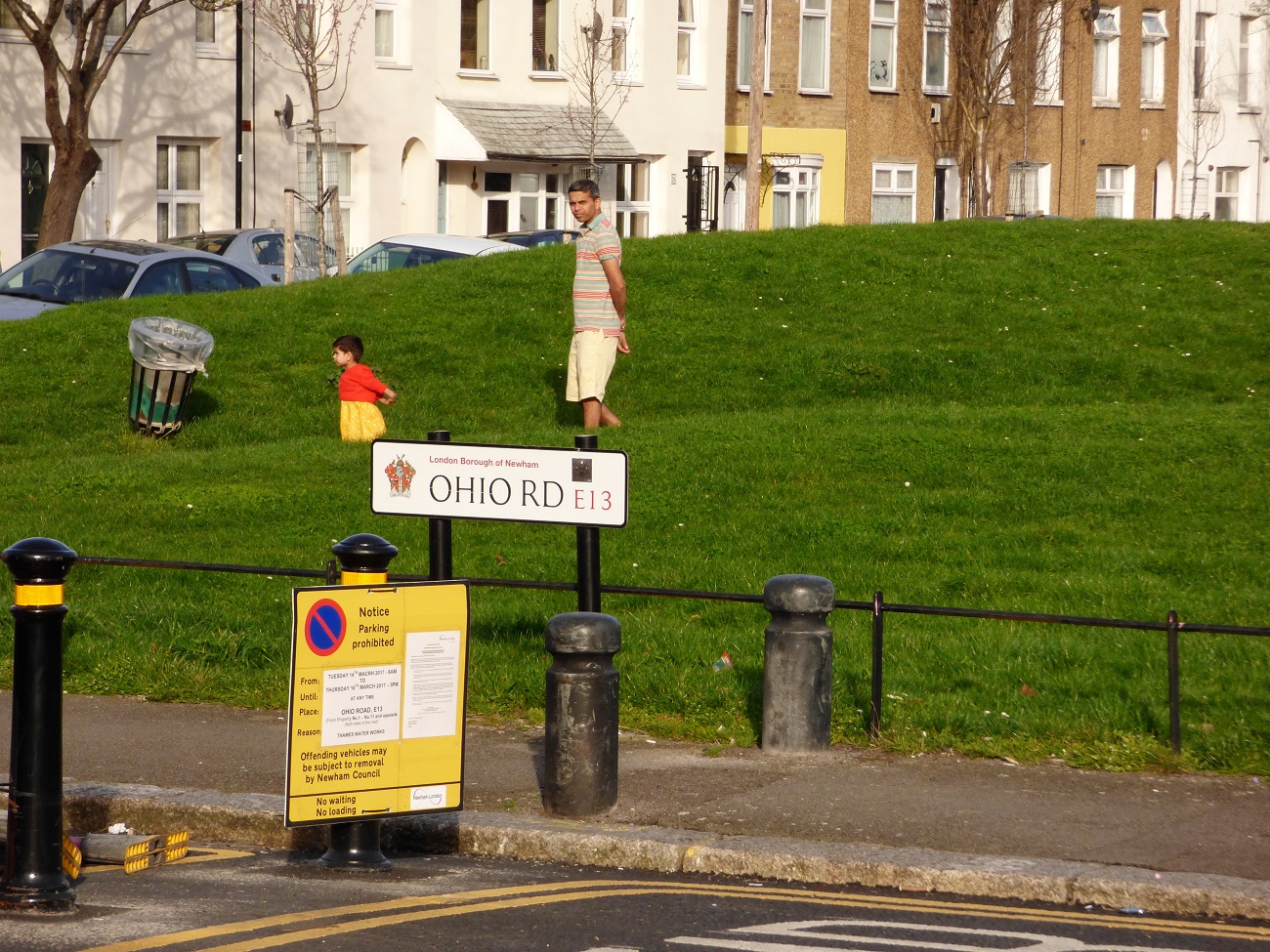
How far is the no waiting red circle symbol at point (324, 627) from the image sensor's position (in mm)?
6316

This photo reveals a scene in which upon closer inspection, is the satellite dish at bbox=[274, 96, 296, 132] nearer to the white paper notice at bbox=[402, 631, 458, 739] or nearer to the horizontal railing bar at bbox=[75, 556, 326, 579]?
the horizontal railing bar at bbox=[75, 556, 326, 579]

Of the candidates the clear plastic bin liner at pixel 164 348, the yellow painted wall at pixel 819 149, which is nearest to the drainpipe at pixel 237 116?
the yellow painted wall at pixel 819 149

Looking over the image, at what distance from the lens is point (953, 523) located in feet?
40.4

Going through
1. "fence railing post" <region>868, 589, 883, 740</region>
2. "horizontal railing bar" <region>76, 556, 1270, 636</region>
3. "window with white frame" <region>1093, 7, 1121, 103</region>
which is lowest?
"fence railing post" <region>868, 589, 883, 740</region>

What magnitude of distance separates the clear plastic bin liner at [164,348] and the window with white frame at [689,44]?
28.3m

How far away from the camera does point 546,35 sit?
4012 cm

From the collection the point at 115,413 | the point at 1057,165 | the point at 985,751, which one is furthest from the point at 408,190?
the point at 985,751

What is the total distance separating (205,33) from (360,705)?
30469mm

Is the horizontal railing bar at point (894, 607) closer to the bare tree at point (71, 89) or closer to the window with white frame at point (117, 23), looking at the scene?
the bare tree at point (71, 89)

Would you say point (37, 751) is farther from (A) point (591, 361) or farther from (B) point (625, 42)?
(B) point (625, 42)

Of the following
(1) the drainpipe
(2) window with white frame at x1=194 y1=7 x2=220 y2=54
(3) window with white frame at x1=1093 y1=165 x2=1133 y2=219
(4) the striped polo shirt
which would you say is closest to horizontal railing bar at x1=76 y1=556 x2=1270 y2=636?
(4) the striped polo shirt

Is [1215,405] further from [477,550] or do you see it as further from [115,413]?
[115,413]

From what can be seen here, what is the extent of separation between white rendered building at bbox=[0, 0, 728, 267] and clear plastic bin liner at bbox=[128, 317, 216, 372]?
704 inches

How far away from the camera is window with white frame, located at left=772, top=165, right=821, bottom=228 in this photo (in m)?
43.5
